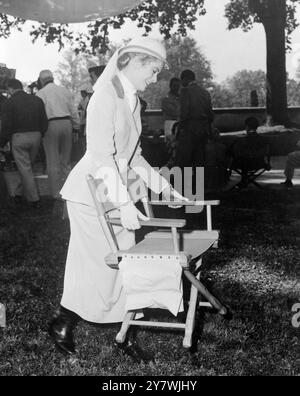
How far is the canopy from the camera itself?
418 centimetres

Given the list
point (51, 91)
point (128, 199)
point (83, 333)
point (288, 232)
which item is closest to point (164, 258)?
point (128, 199)

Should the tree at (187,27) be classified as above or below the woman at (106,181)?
above

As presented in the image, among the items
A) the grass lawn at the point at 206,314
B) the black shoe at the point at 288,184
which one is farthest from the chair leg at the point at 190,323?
the black shoe at the point at 288,184

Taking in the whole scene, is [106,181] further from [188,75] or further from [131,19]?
[131,19]

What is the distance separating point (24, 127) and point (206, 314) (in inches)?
196

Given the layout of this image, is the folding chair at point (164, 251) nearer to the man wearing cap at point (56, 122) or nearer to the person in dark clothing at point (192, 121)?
the man wearing cap at point (56, 122)

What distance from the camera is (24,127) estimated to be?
26.4 feet

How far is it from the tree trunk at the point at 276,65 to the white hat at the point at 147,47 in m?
16.8

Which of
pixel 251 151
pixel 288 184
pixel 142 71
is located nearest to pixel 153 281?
pixel 142 71

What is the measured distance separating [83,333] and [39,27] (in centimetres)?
1583

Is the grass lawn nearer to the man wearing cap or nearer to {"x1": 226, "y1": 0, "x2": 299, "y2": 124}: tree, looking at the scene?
the man wearing cap

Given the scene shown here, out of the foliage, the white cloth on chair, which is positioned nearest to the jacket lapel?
the white cloth on chair

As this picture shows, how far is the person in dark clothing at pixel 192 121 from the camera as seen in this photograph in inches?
333

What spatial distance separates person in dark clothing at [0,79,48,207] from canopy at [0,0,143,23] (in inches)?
147
